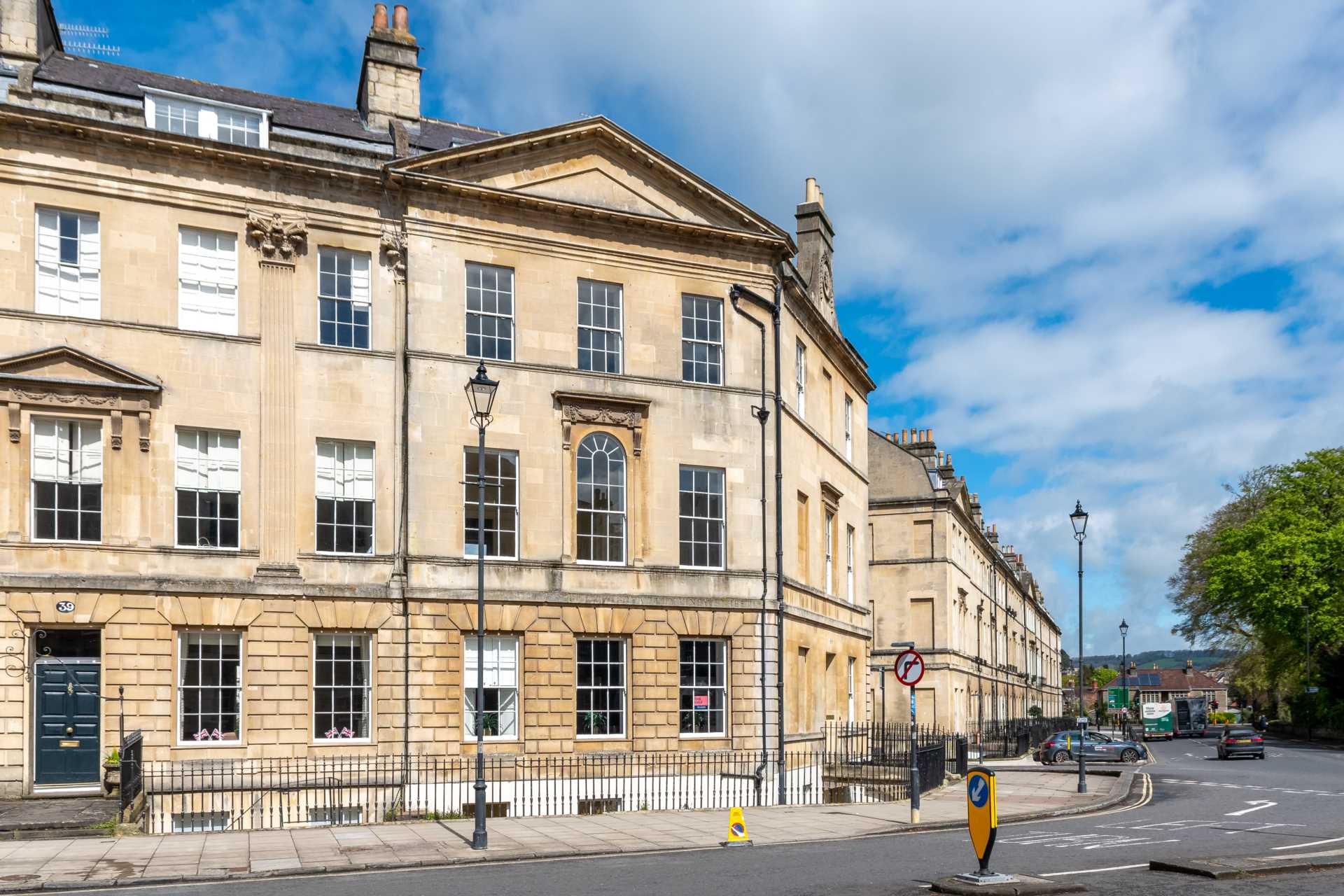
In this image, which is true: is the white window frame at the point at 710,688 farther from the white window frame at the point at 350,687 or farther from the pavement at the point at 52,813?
the pavement at the point at 52,813

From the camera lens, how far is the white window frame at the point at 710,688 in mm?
27797

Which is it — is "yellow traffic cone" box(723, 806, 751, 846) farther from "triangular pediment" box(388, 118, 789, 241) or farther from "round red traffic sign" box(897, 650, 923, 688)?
"triangular pediment" box(388, 118, 789, 241)

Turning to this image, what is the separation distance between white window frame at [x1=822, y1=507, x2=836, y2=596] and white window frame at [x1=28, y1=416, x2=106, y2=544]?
19.6 m

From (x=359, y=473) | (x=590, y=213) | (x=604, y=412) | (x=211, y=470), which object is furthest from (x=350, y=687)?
(x=590, y=213)

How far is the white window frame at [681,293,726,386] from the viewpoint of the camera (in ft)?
96.2

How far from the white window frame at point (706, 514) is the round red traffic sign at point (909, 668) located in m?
8.49

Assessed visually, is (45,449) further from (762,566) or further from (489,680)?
(762,566)

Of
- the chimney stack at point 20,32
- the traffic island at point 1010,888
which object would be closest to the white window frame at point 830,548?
the traffic island at point 1010,888

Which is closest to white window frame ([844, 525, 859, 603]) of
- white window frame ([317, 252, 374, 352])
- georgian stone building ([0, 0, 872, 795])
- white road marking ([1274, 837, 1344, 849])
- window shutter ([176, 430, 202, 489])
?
georgian stone building ([0, 0, 872, 795])

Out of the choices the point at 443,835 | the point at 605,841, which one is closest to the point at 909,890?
the point at 605,841

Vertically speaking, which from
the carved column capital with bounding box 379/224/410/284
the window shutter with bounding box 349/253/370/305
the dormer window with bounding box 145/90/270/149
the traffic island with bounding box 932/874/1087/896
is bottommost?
the traffic island with bounding box 932/874/1087/896

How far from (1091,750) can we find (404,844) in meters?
34.0

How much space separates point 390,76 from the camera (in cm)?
2900

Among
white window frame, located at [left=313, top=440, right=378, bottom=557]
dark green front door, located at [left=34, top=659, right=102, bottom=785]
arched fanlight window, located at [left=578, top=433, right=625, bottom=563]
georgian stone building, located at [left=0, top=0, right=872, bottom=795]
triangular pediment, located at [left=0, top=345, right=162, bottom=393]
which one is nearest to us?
dark green front door, located at [left=34, top=659, right=102, bottom=785]
